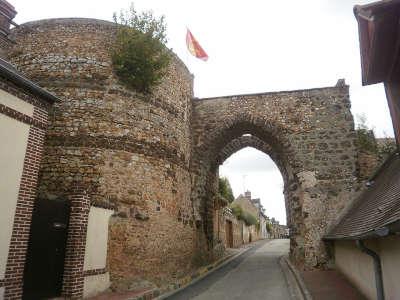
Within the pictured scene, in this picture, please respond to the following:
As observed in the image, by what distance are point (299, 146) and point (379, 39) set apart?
9.16 metres

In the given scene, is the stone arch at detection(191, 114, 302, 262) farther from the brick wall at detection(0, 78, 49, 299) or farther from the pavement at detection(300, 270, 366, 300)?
the brick wall at detection(0, 78, 49, 299)

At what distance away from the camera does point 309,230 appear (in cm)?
1192

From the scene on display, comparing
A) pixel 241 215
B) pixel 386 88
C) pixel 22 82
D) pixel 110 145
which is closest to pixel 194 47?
pixel 110 145

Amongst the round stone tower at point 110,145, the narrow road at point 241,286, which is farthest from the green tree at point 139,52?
the narrow road at point 241,286

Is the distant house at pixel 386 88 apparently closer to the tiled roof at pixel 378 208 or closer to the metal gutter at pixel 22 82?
the tiled roof at pixel 378 208

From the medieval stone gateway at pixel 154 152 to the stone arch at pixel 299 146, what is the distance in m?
0.04

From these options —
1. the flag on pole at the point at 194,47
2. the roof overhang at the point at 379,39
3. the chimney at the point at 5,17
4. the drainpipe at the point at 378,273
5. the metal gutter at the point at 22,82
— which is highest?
the flag on pole at the point at 194,47

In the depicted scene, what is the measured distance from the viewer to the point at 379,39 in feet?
12.9

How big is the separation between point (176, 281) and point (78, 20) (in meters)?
8.48

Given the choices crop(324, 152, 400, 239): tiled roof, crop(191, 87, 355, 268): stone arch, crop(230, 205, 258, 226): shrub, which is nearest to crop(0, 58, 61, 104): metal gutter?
crop(324, 152, 400, 239): tiled roof

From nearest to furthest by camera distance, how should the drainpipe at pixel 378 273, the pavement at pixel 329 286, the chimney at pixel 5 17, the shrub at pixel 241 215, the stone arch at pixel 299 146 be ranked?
the drainpipe at pixel 378 273 < the pavement at pixel 329 286 < the chimney at pixel 5 17 < the stone arch at pixel 299 146 < the shrub at pixel 241 215

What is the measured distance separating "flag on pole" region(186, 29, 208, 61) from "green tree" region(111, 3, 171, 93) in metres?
3.18

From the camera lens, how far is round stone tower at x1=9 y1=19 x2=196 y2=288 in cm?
895

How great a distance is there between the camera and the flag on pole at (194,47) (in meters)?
13.9
